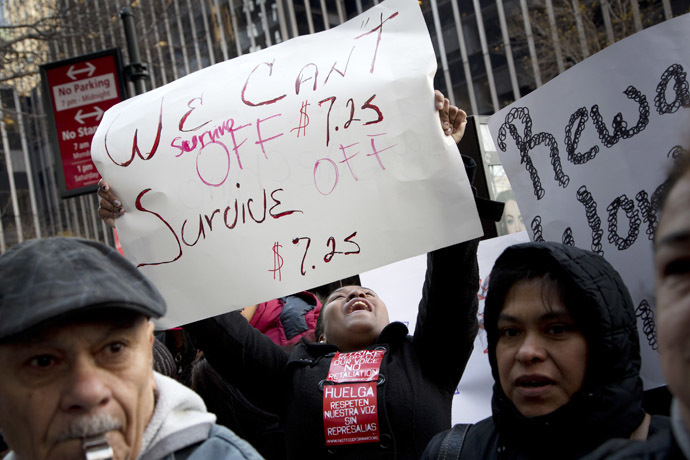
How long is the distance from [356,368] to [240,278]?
51 cm

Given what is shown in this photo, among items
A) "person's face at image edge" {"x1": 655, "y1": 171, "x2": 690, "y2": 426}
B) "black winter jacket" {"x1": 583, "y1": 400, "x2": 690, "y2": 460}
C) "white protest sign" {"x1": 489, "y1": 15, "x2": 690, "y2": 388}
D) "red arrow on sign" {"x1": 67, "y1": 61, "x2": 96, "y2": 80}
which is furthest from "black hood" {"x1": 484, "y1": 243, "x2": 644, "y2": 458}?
"red arrow on sign" {"x1": 67, "y1": 61, "x2": 96, "y2": 80}

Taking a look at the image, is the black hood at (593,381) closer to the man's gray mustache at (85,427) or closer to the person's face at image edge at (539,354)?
the person's face at image edge at (539,354)

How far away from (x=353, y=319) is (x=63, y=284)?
1.46m

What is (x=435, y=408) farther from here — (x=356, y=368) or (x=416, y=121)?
(x=416, y=121)

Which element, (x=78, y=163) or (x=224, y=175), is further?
(x=78, y=163)

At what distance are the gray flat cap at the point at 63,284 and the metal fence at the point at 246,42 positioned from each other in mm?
7998

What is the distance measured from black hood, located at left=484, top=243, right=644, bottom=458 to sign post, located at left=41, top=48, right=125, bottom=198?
5.47 m

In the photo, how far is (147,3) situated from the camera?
12.6 metres

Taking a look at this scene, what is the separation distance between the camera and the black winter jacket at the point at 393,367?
6.98 feet

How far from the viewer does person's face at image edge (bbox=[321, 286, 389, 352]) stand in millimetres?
2484

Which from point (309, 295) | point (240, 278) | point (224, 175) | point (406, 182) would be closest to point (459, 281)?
point (406, 182)

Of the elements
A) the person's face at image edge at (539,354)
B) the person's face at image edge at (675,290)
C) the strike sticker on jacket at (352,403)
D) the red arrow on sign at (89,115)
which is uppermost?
the red arrow on sign at (89,115)

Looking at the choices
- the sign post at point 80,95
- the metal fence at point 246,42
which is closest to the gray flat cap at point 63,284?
the sign post at point 80,95

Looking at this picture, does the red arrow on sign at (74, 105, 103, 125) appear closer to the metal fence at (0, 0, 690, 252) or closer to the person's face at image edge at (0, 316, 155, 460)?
the metal fence at (0, 0, 690, 252)
